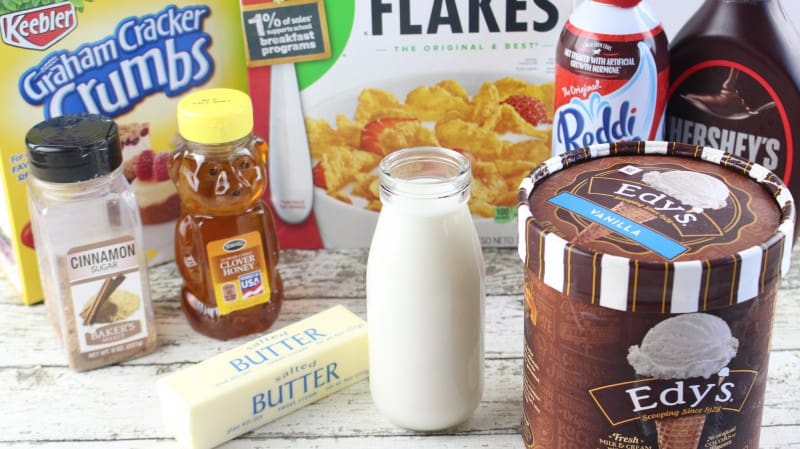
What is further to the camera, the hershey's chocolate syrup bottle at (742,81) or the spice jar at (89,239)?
the hershey's chocolate syrup bottle at (742,81)

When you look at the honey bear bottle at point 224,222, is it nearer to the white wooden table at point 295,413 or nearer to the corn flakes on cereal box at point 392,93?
the white wooden table at point 295,413

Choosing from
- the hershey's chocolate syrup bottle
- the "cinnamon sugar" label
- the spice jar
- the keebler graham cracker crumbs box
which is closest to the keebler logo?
the keebler graham cracker crumbs box

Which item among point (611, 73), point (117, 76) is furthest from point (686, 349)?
point (117, 76)

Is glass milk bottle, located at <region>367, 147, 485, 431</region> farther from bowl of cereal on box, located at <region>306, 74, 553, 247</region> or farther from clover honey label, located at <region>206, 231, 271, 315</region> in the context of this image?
bowl of cereal on box, located at <region>306, 74, 553, 247</region>

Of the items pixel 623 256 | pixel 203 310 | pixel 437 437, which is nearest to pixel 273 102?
pixel 203 310

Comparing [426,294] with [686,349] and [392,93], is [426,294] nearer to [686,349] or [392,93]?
[686,349]

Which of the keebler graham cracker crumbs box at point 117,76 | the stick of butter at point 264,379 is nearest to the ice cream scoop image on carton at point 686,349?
the stick of butter at point 264,379
